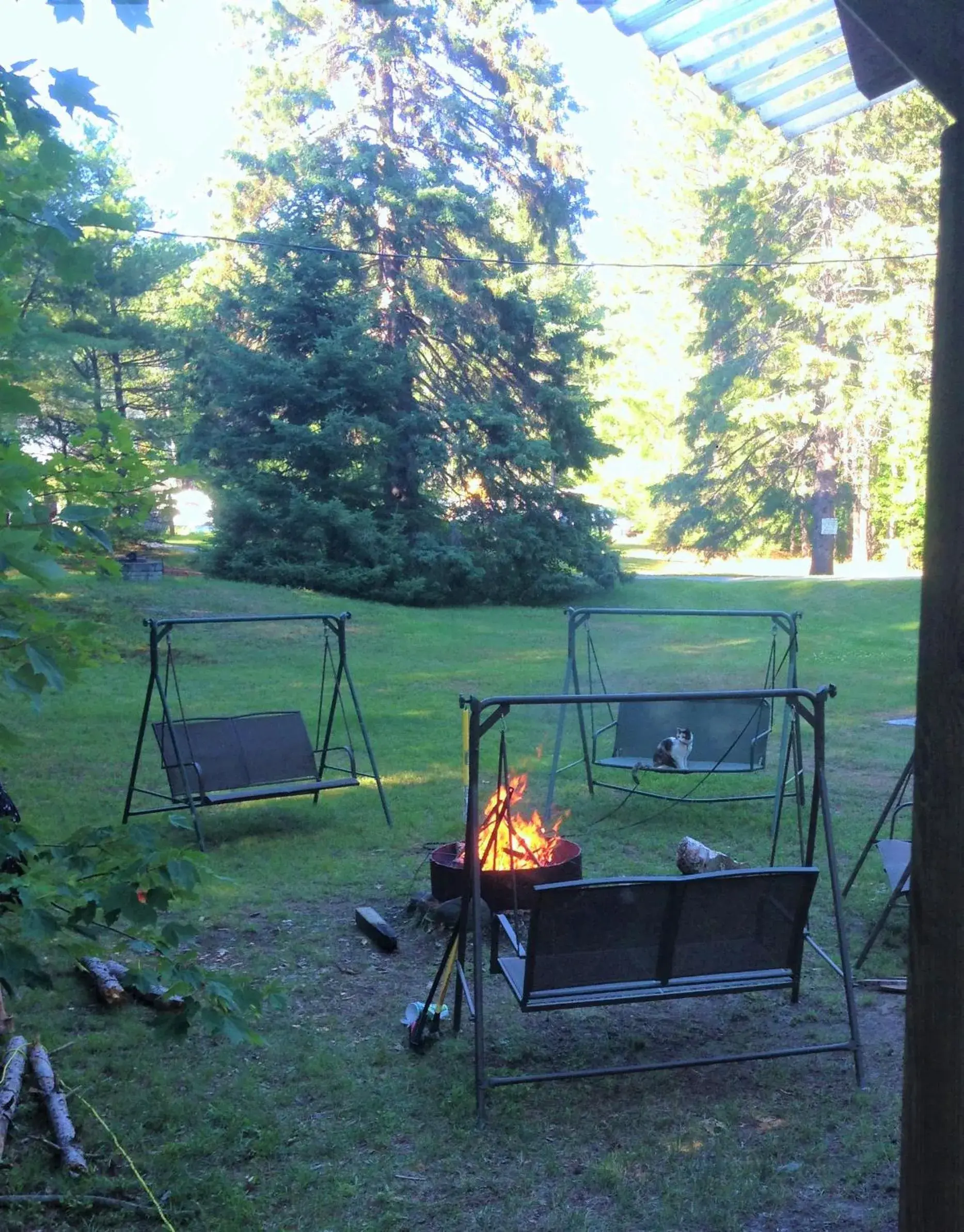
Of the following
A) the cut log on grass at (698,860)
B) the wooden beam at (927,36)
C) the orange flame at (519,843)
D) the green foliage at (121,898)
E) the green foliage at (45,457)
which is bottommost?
the cut log on grass at (698,860)

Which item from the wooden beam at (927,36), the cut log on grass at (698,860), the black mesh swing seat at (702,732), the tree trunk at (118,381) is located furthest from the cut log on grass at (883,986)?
the tree trunk at (118,381)

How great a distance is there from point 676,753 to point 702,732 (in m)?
0.40

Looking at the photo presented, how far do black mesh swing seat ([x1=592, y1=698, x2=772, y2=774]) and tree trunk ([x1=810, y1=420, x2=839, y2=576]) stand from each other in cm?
1939

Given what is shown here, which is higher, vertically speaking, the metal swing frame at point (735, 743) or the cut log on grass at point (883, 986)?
the metal swing frame at point (735, 743)

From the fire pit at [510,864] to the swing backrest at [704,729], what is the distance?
2251mm

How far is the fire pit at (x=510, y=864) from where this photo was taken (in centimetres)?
491

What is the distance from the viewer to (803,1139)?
334 centimetres

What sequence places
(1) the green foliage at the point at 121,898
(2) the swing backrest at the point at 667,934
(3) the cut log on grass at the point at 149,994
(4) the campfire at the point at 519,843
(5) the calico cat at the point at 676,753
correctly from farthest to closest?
(5) the calico cat at the point at 676,753, (4) the campfire at the point at 519,843, (3) the cut log on grass at the point at 149,994, (2) the swing backrest at the point at 667,934, (1) the green foliage at the point at 121,898

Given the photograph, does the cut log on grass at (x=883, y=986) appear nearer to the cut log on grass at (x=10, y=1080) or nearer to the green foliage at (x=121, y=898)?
the green foliage at (x=121, y=898)

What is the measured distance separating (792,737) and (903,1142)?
4148 millimetres

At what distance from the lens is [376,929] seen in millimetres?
5023

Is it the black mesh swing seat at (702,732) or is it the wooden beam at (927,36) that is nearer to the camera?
the wooden beam at (927,36)

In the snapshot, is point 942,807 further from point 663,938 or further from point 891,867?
point 891,867

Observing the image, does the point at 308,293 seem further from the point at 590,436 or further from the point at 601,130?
the point at 601,130
